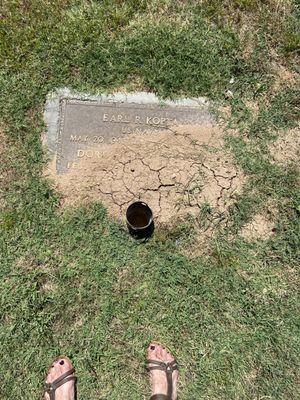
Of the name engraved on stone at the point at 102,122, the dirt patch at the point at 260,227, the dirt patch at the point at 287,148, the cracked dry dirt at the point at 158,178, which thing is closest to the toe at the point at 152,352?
the cracked dry dirt at the point at 158,178

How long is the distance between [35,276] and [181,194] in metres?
1.33

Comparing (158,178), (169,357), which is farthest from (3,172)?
(169,357)

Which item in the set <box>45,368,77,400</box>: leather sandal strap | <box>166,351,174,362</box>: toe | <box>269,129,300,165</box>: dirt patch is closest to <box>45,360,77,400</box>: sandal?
<box>45,368,77,400</box>: leather sandal strap

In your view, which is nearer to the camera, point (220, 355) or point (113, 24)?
point (220, 355)

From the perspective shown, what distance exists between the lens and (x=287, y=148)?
4.09m

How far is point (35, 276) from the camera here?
3.94 metres

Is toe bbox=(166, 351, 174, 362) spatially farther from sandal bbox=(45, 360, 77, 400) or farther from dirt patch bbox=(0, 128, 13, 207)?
dirt patch bbox=(0, 128, 13, 207)

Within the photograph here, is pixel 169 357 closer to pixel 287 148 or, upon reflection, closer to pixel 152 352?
pixel 152 352

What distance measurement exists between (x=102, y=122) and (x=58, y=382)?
6.80 ft

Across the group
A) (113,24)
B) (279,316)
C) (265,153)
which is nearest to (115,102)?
(113,24)

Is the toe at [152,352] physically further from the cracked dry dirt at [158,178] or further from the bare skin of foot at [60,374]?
the cracked dry dirt at [158,178]

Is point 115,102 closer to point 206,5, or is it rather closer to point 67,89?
point 67,89

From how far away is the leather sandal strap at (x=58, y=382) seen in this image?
3775 mm

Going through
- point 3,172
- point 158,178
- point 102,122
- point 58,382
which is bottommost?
point 58,382
